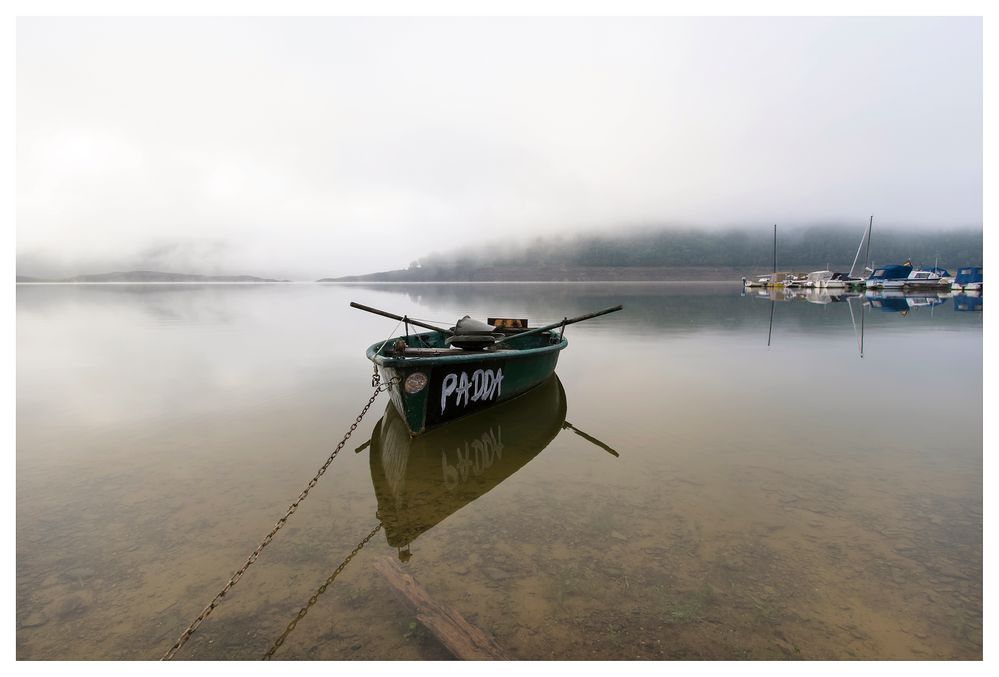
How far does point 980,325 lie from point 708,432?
33.9 m

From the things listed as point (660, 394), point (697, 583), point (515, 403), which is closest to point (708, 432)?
point (660, 394)

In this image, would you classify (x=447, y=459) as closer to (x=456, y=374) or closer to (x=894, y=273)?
(x=456, y=374)

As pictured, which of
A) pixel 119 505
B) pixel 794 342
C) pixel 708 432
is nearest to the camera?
pixel 119 505

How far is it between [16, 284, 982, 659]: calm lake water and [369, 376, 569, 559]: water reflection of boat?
61 mm

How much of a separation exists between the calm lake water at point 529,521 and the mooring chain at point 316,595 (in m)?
0.07

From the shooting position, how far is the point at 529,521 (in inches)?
280

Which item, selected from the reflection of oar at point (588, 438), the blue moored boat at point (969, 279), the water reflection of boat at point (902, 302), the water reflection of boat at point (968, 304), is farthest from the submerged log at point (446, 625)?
the blue moored boat at point (969, 279)

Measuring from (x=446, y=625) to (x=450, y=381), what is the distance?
20.3 feet

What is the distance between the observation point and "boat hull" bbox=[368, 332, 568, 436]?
32.7 ft

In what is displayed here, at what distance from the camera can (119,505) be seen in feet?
25.2

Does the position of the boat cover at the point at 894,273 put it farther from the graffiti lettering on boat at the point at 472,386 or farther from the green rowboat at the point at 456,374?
the graffiti lettering on boat at the point at 472,386

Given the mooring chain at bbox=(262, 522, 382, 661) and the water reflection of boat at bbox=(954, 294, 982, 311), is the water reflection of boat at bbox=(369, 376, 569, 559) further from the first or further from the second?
the water reflection of boat at bbox=(954, 294, 982, 311)

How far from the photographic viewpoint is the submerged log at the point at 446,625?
15.0ft

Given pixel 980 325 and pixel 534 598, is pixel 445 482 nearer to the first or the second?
pixel 534 598
